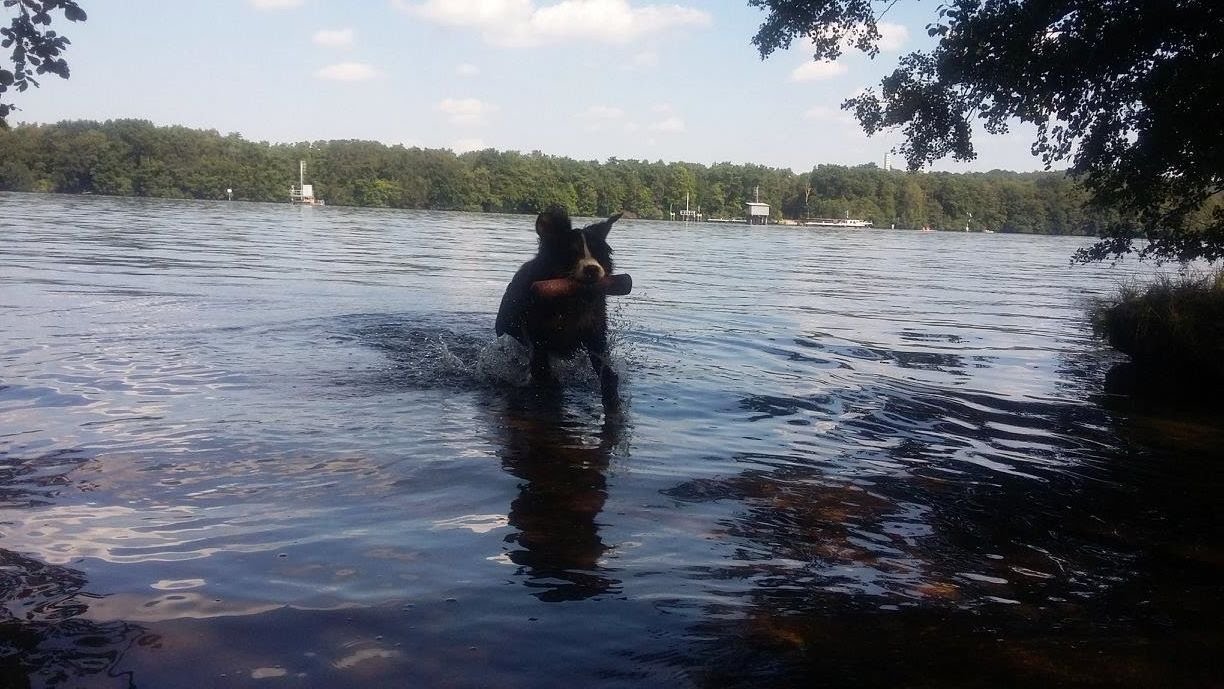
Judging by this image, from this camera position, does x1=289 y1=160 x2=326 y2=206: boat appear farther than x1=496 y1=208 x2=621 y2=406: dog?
Yes

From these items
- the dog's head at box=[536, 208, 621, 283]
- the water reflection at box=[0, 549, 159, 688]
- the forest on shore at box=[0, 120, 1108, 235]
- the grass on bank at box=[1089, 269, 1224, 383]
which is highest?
the forest on shore at box=[0, 120, 1108, 235]

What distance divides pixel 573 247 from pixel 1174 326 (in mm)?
8069

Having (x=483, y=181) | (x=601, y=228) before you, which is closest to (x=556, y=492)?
(x=601, y=228)

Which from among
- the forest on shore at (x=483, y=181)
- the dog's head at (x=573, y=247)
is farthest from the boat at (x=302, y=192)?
the dog's head at (x=573, y=247)

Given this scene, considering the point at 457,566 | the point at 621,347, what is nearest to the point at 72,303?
the point at 621,347

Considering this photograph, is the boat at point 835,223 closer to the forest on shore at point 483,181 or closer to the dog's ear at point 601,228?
the forest on shore at point 483,181

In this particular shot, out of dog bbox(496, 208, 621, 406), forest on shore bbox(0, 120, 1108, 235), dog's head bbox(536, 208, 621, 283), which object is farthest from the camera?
forest on shore bbox(0, 120, 1108, 235)

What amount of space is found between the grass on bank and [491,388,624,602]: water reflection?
778 centimetres

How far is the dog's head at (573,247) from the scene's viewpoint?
7875 millimetres

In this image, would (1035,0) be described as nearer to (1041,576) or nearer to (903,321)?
(1041,576)

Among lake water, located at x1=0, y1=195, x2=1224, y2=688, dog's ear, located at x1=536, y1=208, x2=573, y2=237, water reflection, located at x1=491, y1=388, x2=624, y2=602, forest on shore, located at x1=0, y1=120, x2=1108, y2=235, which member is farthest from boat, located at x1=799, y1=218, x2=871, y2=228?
water reflection, located at x1=491, y1=388, x2=624, y2=602

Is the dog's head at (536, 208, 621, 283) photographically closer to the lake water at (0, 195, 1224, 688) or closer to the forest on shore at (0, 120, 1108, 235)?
the lake water at (0, 195, 1224, 688)

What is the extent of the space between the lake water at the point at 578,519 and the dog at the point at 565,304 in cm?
42

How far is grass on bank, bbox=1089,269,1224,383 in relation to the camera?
1074 cm
